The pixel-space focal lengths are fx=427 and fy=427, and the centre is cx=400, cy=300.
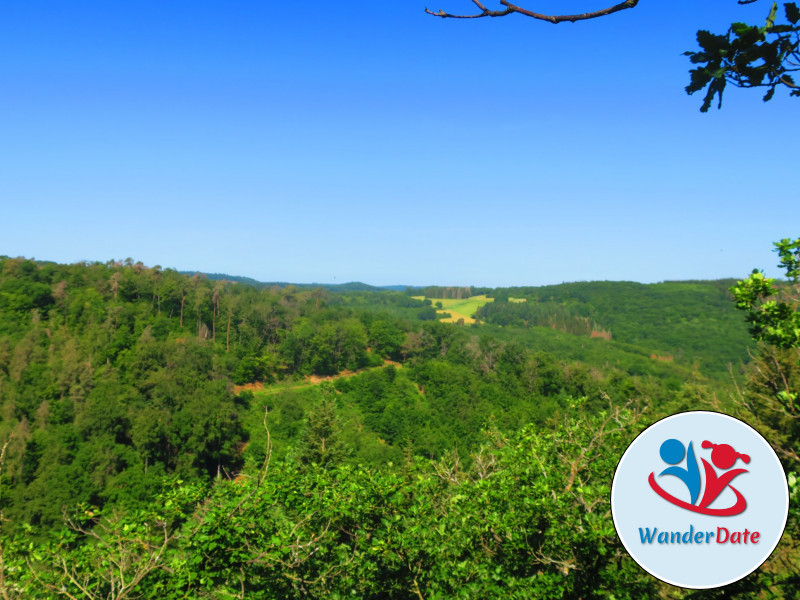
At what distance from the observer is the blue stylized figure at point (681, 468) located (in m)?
2.74

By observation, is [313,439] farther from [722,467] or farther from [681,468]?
[722,467]

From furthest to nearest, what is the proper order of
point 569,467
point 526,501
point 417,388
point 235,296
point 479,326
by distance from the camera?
1. point 479,326
2. point 235,296
3. point 417,388
4. point 569,467
5. point 526,501

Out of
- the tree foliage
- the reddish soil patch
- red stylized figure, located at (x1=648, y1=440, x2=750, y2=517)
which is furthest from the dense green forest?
the tree foliage

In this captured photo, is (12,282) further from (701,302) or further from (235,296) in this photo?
(701,302)

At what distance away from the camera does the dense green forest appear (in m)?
6.17

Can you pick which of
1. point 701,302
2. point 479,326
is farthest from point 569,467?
point 701,302

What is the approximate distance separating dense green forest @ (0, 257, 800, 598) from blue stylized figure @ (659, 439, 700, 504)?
1954 mm

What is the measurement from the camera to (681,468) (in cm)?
276

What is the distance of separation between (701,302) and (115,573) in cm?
19364

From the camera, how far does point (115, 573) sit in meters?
6.03

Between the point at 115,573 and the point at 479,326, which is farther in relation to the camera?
the point at 479,326

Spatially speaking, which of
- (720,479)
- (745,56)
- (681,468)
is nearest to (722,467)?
(720,479)

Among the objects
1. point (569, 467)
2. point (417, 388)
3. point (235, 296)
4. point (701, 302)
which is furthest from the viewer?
point (701, 302)

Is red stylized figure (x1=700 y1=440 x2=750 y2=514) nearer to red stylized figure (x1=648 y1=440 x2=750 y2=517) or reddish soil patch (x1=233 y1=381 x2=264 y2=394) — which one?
red stylized figure (x1=648 y1=440 x2=750 y2=517)
